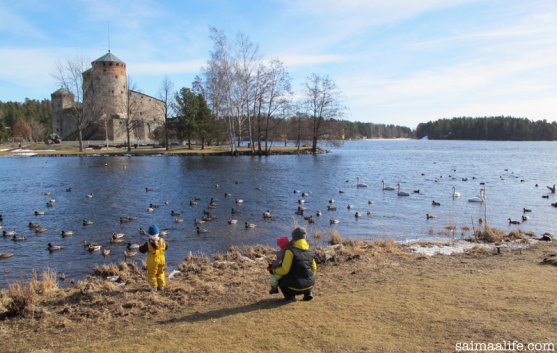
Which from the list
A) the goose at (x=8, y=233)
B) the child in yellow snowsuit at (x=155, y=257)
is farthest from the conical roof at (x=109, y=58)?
the child in yellow snowsuit at (x=155, y=257)

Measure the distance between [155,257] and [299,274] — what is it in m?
3.47

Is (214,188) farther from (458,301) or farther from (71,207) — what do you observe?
(458,301)

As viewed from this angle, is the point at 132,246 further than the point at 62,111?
No

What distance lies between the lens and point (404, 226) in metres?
21.3

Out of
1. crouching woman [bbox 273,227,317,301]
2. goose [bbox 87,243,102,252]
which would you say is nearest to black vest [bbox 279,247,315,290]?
crouching woman [bbox 273,227,317,301]

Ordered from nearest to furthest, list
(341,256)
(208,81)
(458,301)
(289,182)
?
(458,301), (341,256), (289,182), (208,81)

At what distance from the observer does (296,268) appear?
864 cm

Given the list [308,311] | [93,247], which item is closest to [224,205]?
[93,247]

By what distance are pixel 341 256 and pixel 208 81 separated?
5688cm

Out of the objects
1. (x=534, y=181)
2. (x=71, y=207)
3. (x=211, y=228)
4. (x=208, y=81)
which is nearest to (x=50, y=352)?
(x=211, y=228)

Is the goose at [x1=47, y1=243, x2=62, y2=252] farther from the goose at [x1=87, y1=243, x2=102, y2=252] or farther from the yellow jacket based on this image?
the yellow jacket

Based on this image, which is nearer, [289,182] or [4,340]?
[4,340]

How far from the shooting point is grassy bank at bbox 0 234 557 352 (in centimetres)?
702

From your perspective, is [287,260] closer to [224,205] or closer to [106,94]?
[224,205]
